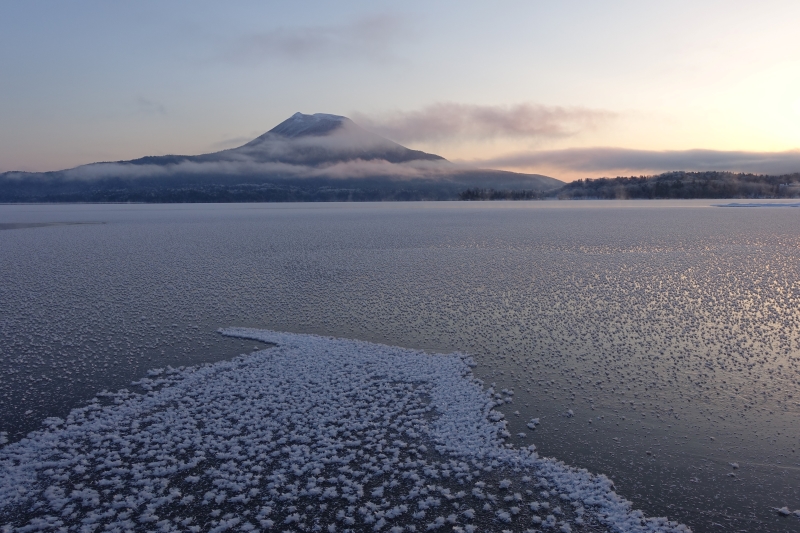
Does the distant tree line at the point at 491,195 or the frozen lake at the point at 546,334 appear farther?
the distant tree line at the point at 491,195

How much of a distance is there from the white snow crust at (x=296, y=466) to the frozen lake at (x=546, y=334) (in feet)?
1.87

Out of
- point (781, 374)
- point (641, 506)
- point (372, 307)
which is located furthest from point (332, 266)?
point (641, 506)

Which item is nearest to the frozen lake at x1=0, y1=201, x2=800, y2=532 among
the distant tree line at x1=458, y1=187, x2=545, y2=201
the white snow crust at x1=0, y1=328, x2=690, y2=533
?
the white snow crust at x1=0, y1=328, x2=690, y2=533

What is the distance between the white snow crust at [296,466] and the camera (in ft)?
17.6

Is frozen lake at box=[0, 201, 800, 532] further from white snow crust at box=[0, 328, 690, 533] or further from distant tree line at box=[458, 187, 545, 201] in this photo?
distant tree line at box=[458, 187, 545, 201]

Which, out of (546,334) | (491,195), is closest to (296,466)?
(546,334)

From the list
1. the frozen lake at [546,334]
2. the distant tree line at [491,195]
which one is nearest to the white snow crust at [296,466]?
the frozen lake at [546,334]

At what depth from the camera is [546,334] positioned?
11508 mm

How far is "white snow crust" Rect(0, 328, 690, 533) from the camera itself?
5.37 m

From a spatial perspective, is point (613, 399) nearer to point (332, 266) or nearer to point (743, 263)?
point (332, 266)

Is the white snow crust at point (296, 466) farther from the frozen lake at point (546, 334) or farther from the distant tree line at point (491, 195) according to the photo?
the distant tree line at point (491, 195)

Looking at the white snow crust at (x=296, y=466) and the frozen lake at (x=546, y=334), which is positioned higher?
the frozen lake at (x=546, y=334)

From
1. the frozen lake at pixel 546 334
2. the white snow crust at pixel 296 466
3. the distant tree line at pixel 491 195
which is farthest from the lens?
the distant tree line at pixel 491 195

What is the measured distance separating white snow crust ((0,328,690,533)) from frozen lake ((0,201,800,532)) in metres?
0.57
